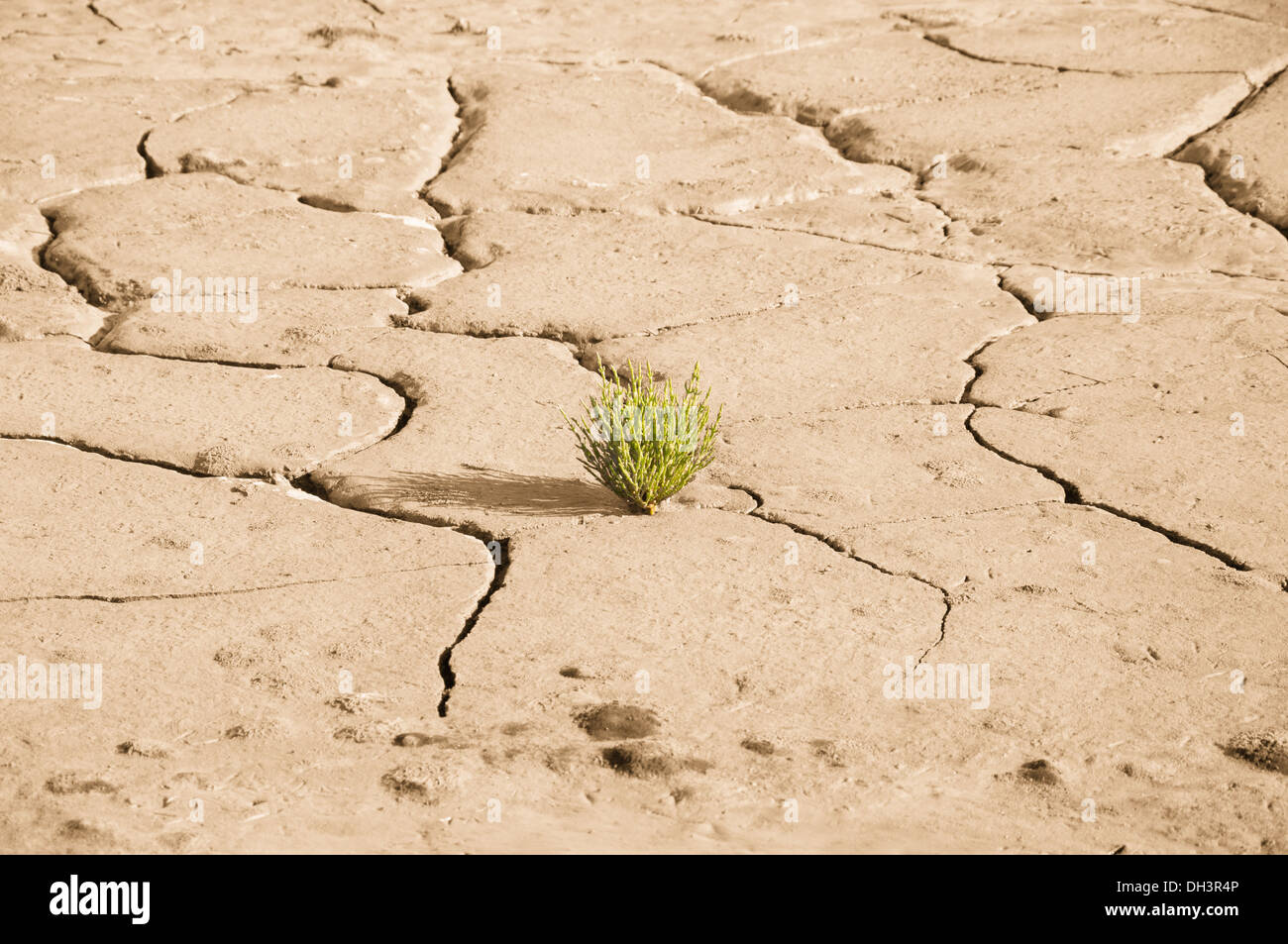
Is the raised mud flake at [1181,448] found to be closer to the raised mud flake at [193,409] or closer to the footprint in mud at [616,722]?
the footprint in mud at [616,722]

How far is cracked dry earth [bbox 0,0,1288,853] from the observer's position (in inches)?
115

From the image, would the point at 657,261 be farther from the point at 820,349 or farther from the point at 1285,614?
the point at 1285,614

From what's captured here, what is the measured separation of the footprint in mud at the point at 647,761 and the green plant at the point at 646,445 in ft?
3.46

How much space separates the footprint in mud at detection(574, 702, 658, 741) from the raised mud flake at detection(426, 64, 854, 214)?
10.6 feet

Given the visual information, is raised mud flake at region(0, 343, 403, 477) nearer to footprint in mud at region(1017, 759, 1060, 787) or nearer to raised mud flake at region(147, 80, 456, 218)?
raised mud flake at region(147, 80, 456, 218)

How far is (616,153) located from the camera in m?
6.41

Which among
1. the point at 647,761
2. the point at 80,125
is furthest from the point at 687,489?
the point at 80,125

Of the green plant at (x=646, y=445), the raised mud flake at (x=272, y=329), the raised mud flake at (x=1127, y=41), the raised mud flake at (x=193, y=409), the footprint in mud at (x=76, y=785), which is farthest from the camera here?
the raised mud flake at (x=1127, y=41)

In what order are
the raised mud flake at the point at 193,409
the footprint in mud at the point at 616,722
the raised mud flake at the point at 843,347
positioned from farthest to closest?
the raised mud flake at the point at 843,347 < the raised mud flake at the point at 193,409 < the footprint in mud at the point at 616,722

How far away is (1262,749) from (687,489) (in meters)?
1.65

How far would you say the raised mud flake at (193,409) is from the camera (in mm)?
4266

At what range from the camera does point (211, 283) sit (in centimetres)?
530

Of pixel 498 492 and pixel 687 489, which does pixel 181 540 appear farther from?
pixel 687 489

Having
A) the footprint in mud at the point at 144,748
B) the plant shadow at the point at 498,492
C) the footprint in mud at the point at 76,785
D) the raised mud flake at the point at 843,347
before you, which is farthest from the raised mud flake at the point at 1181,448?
the footprint in mud at the point at 76,785
